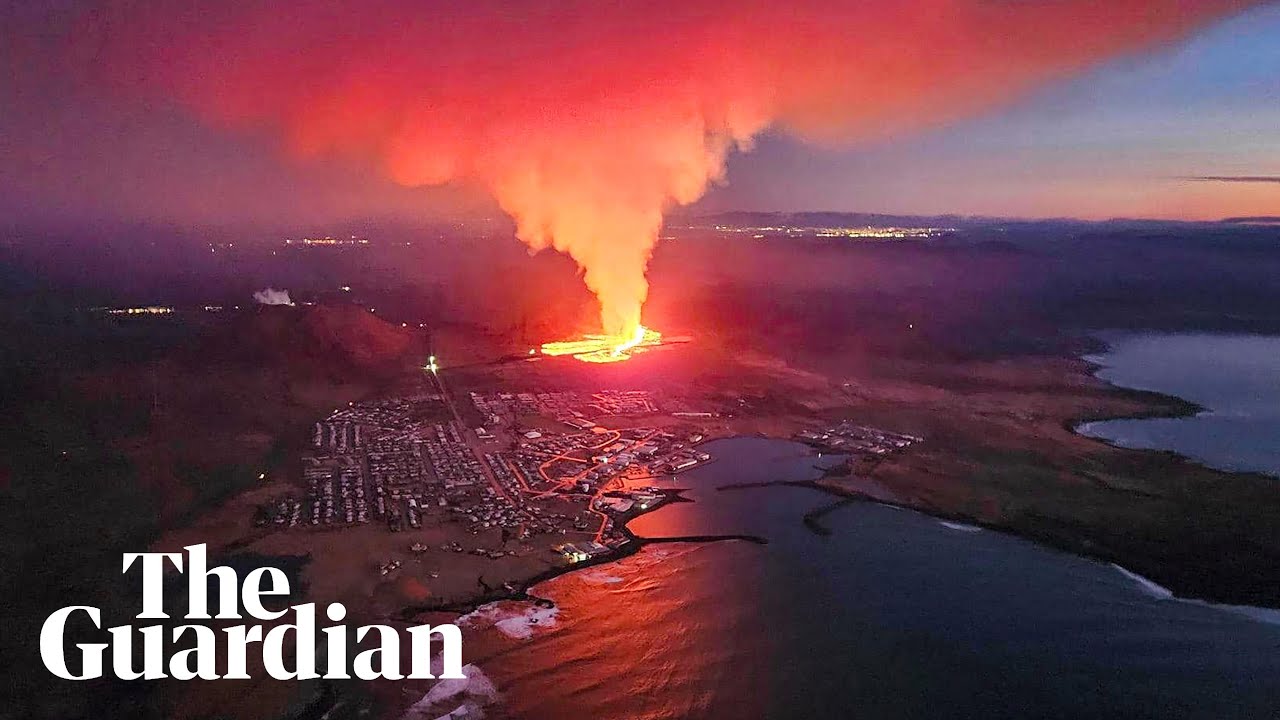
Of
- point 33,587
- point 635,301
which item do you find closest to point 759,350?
point 635,301

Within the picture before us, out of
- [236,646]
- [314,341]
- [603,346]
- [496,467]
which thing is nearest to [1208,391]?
[603,346]

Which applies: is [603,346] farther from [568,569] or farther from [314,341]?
[568,569]

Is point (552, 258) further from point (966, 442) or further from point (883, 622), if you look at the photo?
point (883, 622)

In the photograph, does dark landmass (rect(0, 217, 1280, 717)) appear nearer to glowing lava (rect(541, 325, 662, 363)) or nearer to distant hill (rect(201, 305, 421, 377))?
distant hill (rect(201, 305, 421, 377))

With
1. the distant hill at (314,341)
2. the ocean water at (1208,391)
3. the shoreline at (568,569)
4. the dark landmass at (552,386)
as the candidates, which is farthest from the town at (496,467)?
the ocean water at (1208,391)

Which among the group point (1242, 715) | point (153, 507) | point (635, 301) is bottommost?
point (1242, 715)

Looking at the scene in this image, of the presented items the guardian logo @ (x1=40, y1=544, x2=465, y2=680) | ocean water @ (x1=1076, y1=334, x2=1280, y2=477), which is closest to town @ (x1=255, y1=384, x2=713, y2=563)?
the guardian logo @ (x1=40, y1=544, x2=465, y2=680)
